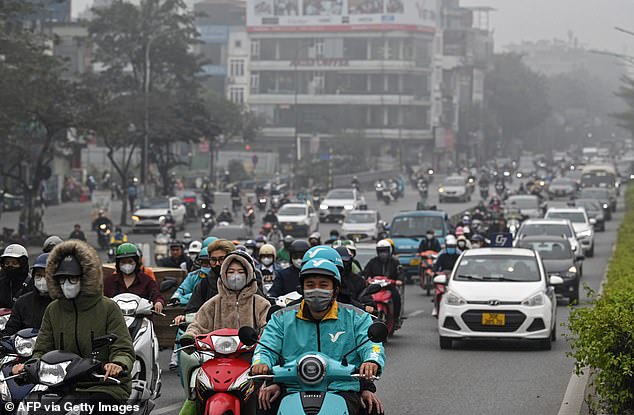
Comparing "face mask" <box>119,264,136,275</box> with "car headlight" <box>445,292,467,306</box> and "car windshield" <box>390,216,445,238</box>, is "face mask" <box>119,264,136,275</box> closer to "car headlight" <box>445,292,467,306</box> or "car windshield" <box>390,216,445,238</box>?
"car headlight" <box>445,292,467,306</box>

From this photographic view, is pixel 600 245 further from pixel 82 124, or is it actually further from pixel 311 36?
pixel 311 36

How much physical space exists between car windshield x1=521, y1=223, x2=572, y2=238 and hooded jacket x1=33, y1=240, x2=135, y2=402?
28.9 m

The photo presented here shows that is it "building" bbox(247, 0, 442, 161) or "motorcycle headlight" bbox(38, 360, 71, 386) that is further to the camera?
"building" bbox(247, 0, 442, 161)

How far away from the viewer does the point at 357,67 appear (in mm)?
152250

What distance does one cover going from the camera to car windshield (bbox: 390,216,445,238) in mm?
39500

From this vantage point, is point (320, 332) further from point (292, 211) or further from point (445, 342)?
point (292, 211)

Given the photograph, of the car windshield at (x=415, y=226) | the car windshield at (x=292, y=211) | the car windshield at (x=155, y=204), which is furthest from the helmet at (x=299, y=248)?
the car windshield at (x=155, y=204)

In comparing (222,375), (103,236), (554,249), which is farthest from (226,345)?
(103,236)

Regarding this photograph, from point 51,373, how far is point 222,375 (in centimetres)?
157

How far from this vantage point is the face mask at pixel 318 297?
8180mm

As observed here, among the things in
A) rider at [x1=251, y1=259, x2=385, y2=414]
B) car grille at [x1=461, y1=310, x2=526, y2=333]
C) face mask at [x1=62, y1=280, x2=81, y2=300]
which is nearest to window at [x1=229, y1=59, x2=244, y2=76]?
car grille at [x1=461, y1=310, x2=526, y2=333]

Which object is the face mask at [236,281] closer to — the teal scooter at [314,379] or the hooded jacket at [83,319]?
the hooded jacket at [83,319]

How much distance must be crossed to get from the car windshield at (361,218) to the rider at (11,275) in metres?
43.2

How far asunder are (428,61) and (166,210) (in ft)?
322
